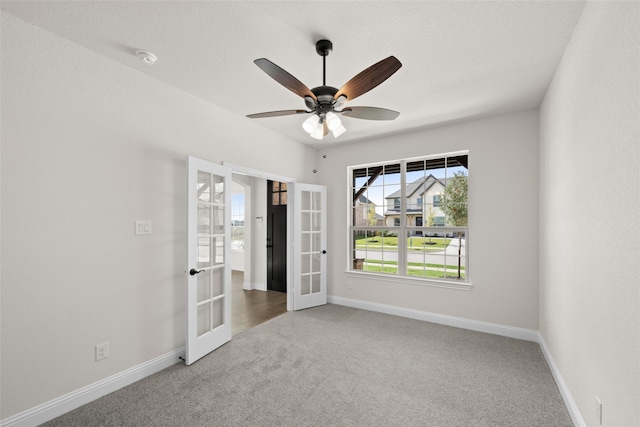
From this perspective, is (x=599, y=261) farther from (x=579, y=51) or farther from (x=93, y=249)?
(x=93, y=249)

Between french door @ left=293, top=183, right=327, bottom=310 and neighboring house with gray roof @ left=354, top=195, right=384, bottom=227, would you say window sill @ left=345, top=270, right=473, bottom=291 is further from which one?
neighboring house with gray roof @ left=354, top=195, right=384, bottom=227

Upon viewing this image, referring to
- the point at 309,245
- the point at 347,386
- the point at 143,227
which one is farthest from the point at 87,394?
the point at 309,245

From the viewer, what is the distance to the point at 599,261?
5.11ft

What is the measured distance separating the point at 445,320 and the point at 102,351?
3.79 meters

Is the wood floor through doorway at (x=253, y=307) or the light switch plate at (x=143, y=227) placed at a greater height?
the light switch plate at (x=143, y=227)

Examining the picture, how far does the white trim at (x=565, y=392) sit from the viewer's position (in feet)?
6.17

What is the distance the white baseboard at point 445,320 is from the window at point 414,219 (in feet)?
1.64

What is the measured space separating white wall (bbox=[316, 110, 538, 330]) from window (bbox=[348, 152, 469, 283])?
0.17m

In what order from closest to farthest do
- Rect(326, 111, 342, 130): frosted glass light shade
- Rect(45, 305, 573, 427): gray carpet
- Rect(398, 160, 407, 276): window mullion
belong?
1. Rect(45, 305, 573, 427): gray carpet
2. Rect(326, 111, 342, 130): frosted glass light shade
3. Rect(398, 160, 407, 276): window mullion

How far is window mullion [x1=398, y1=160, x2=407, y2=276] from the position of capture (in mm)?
4293

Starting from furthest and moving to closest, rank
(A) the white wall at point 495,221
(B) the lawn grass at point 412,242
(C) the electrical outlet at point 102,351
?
1. (B) the lawn grass at point 412,242
2. (A) the white wall at point 495,221
3. (C) the electrical outlet at point 102,351

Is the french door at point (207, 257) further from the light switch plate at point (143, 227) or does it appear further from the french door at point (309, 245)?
the french door at point (309, 245)

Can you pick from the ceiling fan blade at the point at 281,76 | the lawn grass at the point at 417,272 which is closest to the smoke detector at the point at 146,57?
the ceiling fan blade at the point at 281,76

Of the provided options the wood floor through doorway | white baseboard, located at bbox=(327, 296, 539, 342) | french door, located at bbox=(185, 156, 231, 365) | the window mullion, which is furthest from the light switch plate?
the window mullion
